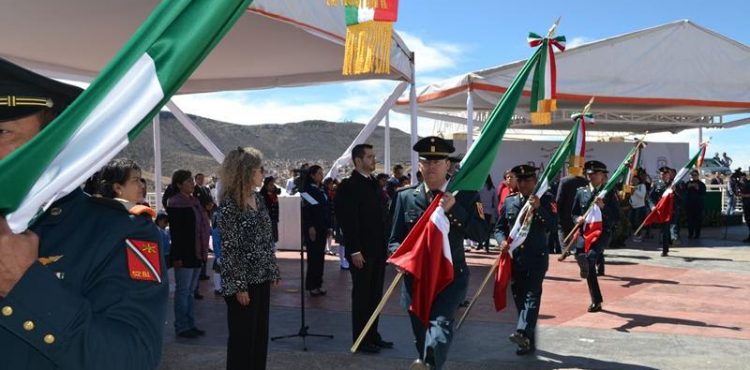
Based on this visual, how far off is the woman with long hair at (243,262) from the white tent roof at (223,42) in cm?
268

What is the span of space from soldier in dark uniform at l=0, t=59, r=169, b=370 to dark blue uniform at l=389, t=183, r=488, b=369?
10.8 ft

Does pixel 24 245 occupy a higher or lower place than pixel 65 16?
lower

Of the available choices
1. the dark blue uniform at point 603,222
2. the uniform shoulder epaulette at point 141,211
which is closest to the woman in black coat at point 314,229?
the dark blue uniform at point 603,222

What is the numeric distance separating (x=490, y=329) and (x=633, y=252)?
8.94m

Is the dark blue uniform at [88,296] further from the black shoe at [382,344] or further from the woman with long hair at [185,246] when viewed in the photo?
the woman with long hair at [185,246]

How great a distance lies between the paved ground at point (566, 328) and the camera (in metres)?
6.22

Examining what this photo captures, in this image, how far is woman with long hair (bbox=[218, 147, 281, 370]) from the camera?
4.80 m

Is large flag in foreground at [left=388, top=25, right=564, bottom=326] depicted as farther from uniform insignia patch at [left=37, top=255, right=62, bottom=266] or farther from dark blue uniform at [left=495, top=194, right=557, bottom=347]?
uniform insignia patch at [left=37, top=255, right=62, bottom=266]

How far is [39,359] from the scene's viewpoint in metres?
1.58

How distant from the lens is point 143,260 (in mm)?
1686

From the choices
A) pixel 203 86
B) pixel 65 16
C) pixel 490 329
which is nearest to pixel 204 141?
pixel 203 86

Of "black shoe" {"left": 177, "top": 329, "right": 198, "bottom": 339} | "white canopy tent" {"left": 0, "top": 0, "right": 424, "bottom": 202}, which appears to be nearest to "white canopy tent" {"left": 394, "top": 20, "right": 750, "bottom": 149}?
"white canopy tent" {"left": 0, "top": 0, "right": 424, "bottom": 202}

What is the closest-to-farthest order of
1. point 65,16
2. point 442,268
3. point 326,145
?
point 442,268 < point 65,16 < point 326,145

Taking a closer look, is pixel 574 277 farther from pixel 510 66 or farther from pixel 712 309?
pixel 510 66
